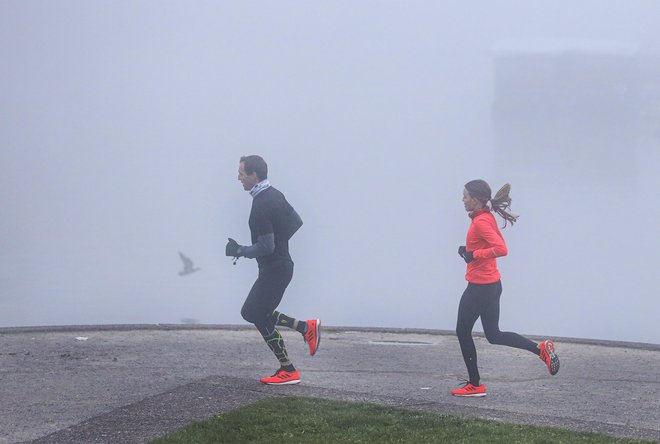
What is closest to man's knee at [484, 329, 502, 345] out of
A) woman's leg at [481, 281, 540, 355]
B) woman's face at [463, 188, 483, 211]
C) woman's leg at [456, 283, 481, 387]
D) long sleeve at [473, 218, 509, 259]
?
woman's leg at [481, 281, 540, 355]

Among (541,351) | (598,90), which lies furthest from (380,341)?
(598,90)

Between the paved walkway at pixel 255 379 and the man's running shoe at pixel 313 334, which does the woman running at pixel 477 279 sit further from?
the man's running shoe at pixel 313 334

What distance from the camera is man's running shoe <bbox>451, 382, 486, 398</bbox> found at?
774cm

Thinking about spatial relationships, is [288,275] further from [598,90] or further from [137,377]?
[598,90]

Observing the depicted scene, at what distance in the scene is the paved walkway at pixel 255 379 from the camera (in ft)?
22.0

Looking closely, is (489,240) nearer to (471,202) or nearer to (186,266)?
(471,202)

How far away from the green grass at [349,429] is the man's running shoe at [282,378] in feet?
2.75

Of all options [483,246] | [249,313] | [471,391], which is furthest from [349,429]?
[483,246]

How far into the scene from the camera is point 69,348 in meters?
9.51

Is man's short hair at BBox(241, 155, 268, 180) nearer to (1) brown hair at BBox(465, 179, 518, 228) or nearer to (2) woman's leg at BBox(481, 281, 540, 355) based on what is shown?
(1) brown hair at BBox(465, 179, 518, 228)

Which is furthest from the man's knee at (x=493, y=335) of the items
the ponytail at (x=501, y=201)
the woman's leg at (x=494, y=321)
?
the ponytail at (x=501, y=201)

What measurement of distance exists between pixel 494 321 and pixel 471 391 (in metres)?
0.56

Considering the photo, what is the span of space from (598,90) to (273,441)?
243 inches

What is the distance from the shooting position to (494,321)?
25.7 ft
